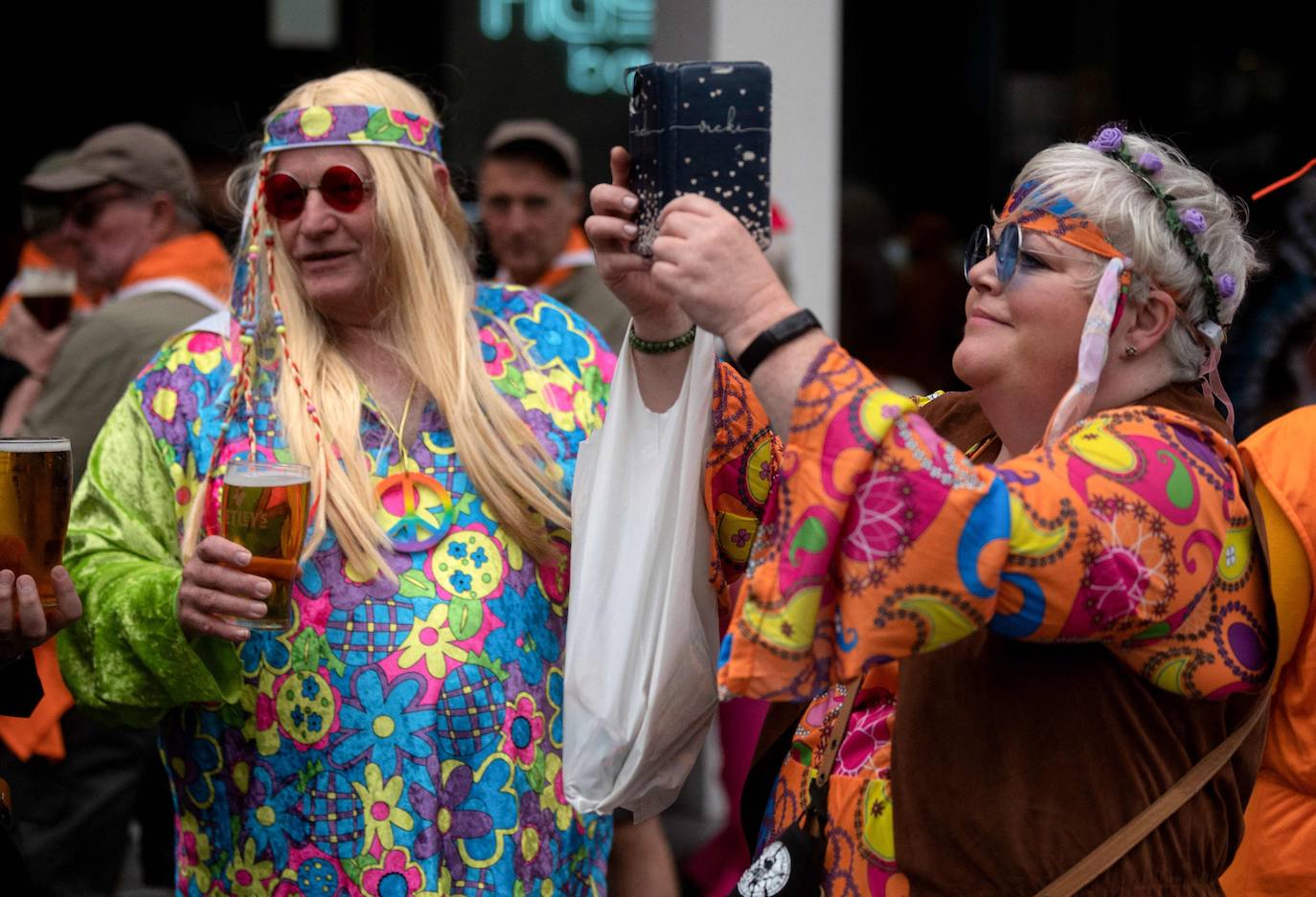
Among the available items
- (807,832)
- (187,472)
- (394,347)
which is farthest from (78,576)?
(807,832)

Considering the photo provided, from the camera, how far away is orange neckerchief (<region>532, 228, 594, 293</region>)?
5500 millimetres

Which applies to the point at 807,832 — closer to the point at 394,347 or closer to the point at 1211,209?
the point at 1211,209

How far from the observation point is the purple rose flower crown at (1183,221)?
218 cm

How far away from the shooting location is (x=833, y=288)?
638cm

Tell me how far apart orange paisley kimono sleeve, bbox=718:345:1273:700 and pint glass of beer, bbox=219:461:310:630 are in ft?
2.80

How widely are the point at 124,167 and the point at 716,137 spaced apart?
342cm

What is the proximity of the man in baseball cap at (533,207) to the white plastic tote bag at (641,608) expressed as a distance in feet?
10.2

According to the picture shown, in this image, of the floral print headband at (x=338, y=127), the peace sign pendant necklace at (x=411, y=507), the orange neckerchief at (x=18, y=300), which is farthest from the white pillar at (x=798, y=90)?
the peace sign pendant necklace at (x=411, y=507)

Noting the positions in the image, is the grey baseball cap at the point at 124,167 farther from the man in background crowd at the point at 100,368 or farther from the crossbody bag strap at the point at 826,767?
the crossbody bag strap at the point at 826,767

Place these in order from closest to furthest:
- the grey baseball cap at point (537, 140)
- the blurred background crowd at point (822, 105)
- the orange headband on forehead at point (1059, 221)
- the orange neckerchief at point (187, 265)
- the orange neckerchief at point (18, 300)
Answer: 1. the orange headband on forehead at point (1059, 221)
2. the orange neckerchief at point (187, 265)
3. the orange neckerchief at point (18, 300)
4. the grey baseball cap at point (537, 140)
5. the blurred background crowd at point (822, 105)

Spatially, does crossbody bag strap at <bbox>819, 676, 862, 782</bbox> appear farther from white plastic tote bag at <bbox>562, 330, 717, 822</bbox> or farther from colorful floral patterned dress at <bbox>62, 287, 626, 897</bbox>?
colorful floral patterned dress at <bbox>62, 287, 626, 897</bbox>

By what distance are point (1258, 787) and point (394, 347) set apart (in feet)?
5.49

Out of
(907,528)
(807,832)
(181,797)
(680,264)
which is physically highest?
(680,264)

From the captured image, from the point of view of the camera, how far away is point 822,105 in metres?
6.20
